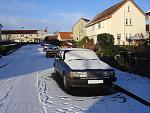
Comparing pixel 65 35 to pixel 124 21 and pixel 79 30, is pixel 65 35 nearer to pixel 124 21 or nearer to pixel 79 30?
pixel 79 30

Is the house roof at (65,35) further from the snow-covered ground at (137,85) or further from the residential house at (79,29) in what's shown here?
the snow-covered ground at (137,85)

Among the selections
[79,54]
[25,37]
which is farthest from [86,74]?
[25,37]

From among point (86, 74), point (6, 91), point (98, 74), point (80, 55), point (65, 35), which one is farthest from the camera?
point (65, 35)

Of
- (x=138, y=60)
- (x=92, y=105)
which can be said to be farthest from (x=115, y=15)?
(x=92, y=105)

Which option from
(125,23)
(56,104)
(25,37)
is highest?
(125,23)

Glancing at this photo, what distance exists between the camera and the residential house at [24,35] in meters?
172

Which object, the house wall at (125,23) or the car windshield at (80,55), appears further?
the house wall at (125,23)

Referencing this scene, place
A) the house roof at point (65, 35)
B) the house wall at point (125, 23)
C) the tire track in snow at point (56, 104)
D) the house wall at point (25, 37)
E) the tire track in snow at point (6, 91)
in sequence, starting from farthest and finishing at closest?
1. the house wall at point (25, 37)
2. the house roof at point (65, 35)
3. the house wall at point (125, 23)
4. the tire track in snow at point (6, 91)
5. the tire track in snow at point (56, 104)

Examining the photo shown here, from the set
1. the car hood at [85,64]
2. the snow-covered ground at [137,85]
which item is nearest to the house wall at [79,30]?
the snow-covered ground at [137,85]

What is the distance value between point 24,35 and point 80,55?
546 ft

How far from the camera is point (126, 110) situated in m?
8.14

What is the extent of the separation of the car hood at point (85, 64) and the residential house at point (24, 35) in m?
161

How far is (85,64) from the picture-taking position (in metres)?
11.5

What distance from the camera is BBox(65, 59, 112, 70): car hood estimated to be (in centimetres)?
1102
